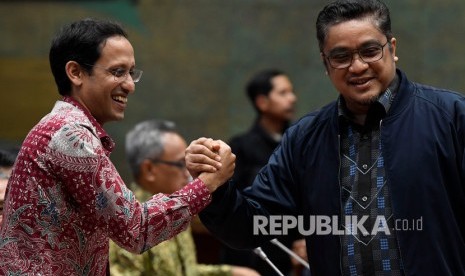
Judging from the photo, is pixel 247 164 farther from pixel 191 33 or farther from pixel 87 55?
pixel 87 55

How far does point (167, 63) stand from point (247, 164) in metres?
1.97

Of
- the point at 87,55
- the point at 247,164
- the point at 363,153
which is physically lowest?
the point at 247,164

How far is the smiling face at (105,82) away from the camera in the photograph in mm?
3156

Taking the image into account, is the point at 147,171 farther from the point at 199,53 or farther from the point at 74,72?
the point at 199,53

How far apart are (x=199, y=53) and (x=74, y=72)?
4.83m

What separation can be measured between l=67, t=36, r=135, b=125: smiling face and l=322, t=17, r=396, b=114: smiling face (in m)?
0.74

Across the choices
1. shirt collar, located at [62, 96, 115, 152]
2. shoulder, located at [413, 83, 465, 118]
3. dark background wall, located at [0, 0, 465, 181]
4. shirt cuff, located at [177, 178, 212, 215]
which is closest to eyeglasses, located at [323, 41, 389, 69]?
shoulder, located at [413, 83, 465, 118]

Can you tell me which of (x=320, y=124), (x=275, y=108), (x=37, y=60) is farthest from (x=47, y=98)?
(x=320, y=124)

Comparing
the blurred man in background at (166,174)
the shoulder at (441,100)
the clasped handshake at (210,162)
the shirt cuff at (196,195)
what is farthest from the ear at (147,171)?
the shoulder at (441,100)

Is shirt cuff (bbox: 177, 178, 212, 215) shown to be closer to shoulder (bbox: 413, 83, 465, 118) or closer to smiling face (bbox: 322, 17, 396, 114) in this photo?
smiling face (bbox: 322, 17, 396, 114)

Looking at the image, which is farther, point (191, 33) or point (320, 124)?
point (191, 33)

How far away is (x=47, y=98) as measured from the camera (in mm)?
7957

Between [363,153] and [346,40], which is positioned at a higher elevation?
[346,40]

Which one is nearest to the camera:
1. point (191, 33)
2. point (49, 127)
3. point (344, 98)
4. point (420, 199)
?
point (49, 127)
